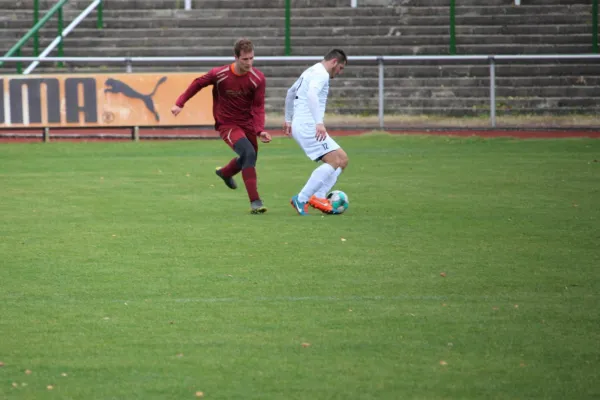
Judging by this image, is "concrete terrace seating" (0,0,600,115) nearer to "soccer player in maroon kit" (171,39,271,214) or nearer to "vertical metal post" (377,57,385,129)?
"vertical metal post" (377,57,385,129)

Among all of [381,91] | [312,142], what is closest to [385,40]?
[381,91]

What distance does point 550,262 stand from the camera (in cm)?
822

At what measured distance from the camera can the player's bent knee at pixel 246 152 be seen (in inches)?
445

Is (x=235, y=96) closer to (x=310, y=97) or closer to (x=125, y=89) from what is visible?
(x=310, y=97)

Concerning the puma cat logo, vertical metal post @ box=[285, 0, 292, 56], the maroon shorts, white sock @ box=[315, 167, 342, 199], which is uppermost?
vertical metal post @ box=[285, 0, 292, 56]

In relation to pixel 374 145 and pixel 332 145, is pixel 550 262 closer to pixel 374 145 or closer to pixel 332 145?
pixel 332 145

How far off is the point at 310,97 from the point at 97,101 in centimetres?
1146

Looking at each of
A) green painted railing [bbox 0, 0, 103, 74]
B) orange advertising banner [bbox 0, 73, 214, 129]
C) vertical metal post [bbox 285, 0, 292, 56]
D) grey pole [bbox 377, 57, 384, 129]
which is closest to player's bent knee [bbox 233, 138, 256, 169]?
orange advertising banner [bbox 0, 73, 214, 129]

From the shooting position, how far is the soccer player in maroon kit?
11211 millimetres

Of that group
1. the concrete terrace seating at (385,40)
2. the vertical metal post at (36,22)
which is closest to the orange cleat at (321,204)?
the concrete terrace seating at (385,40)

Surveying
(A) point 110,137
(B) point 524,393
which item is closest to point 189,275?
(B) point 524,393

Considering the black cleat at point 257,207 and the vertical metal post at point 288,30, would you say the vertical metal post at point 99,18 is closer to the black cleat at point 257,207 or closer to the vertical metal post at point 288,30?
the vertical metal post at point 288,30

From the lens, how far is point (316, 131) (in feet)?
35.4

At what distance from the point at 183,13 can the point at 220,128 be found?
17.5 metres
